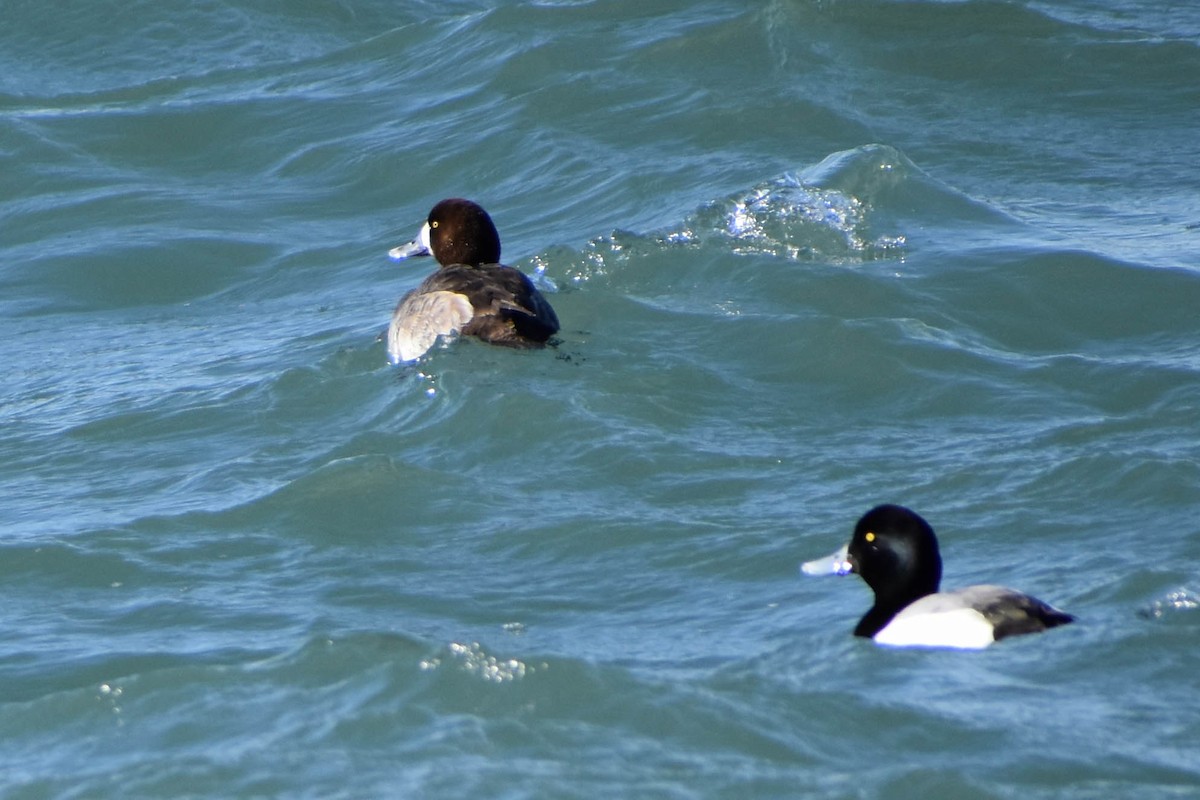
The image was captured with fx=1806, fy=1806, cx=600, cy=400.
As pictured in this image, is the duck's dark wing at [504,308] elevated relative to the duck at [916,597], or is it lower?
elevated

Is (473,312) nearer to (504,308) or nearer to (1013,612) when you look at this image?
(504,308)

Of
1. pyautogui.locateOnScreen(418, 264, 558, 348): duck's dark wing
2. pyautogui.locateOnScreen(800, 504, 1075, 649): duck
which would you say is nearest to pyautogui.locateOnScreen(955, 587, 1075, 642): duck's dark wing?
pyautogui.locateOnScreen(800, 504, 1075, 649): duck

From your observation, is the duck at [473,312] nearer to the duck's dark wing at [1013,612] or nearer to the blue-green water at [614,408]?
the blue-green water at [614,408]

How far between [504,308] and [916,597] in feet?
11.3

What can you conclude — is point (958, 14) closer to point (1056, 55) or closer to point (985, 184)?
point (1056, 55)

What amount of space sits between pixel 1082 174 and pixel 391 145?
17.2 feet

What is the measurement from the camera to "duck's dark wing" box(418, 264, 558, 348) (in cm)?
898

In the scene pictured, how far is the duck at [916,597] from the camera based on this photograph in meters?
5.74

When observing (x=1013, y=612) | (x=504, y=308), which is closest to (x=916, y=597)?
(x=1013, y=612)

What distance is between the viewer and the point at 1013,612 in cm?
572

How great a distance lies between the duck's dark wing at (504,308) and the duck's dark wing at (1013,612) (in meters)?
3.59

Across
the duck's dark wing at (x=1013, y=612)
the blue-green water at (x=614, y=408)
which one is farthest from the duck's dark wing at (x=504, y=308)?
the duck's dark wing at (x=1013, y=612)

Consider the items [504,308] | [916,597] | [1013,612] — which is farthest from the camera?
[504,308]

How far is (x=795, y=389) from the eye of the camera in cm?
863
